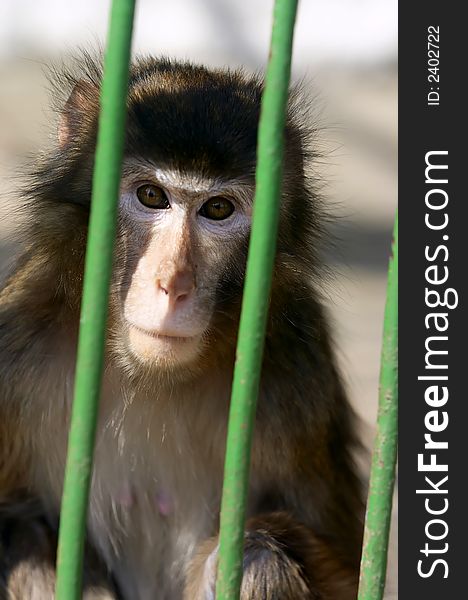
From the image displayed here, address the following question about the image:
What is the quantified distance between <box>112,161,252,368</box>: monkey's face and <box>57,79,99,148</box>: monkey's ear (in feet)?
1.03

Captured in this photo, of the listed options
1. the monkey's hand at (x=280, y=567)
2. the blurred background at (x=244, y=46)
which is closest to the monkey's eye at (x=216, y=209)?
the monkey's hand at (x=280, y=567)

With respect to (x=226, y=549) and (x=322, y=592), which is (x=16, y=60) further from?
(x=226, y=549)

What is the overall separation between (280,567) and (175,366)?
2.40 feet

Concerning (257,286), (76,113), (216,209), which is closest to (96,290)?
(257,286)

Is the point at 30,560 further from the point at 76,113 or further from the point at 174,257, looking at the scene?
the point at 76,113

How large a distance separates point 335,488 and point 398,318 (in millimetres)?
1674

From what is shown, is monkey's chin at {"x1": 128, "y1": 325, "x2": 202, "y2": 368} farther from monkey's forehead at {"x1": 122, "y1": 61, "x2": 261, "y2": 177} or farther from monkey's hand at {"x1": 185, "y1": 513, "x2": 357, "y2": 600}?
monkey's hand at {"x1": 185, "y1": 513, "x2": 357, "y2": 600}

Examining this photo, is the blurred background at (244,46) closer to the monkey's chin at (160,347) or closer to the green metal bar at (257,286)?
the monkey's chin at (160,347)

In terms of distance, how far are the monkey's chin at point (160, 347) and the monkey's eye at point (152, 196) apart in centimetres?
40

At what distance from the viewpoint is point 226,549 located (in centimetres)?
236

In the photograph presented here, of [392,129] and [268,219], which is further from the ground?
[392,129]

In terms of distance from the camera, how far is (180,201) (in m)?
3.34

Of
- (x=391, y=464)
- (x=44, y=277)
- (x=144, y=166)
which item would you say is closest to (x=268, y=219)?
(x=391, y=464)

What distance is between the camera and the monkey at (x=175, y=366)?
332cm
